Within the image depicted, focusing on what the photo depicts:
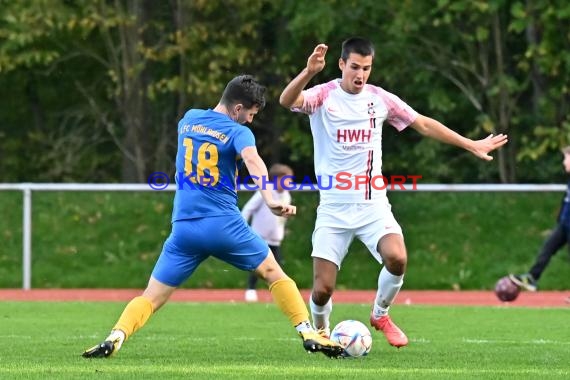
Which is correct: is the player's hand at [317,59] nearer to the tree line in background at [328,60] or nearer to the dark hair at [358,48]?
the dark hair at [358,48]

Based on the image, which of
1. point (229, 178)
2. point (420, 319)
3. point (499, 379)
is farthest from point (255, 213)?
point (499, 379)

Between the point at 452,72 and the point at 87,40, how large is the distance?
8062 mm

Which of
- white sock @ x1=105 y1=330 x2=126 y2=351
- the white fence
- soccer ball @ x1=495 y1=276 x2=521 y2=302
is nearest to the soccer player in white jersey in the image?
white sock @ x1=105 y1=330 x2=126 y2=351

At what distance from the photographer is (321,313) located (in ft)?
36.6

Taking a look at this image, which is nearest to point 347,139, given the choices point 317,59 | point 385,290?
point 317,59

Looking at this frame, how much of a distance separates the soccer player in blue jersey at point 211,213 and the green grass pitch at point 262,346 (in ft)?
0.89

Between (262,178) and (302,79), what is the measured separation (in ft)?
4.41

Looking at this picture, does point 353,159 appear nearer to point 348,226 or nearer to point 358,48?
point 348,226

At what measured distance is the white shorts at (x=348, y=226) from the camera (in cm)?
1100

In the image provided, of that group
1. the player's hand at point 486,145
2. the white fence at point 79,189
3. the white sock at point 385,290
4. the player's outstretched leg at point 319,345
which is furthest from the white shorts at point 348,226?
the white fence at point 79,189

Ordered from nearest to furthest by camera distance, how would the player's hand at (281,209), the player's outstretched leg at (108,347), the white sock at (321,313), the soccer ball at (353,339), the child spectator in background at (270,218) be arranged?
the player's hand at (281,209) → the player's outstretched leg at (108,347) → the soccer ball at (353,339) → the white sock at (321,313) → the child spectator in background at (270,218)

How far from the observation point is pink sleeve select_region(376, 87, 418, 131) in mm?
11078

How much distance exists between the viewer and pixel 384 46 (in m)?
27.5

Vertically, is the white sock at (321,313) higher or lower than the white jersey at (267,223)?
higher
